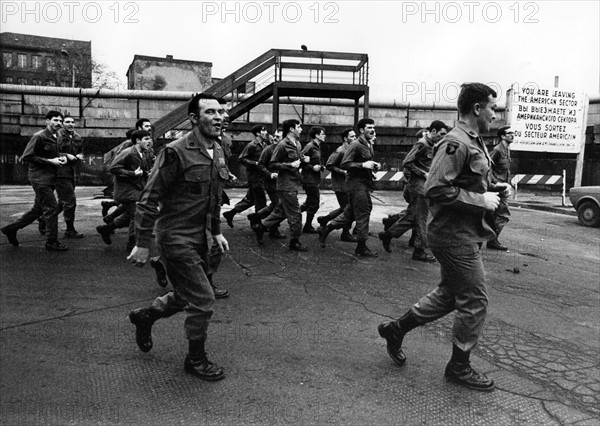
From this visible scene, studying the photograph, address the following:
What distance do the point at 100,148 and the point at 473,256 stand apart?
18.2 metres

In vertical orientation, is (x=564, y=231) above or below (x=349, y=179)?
below

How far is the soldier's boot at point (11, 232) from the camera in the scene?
25.0 feet

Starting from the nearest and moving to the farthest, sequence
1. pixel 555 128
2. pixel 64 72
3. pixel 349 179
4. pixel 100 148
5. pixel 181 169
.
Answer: pixel 181 169 → pixel 349 179 → pixel 555 128 → pixel 100 148 → pixel 64 72

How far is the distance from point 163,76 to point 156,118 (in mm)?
21976

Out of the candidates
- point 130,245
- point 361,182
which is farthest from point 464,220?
point 130,245

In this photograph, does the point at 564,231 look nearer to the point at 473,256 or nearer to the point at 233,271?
the point at 233,271

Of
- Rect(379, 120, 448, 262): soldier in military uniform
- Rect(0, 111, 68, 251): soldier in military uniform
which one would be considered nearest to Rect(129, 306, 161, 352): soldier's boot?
Rect(0, 111, 68, 251): soldier in military uniform

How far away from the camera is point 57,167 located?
783cm

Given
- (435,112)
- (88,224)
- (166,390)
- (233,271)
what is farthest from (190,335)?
(435,112)

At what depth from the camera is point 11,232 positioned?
7.63 metres

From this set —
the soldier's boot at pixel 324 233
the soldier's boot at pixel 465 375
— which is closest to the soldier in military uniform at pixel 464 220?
the soldier's boot at pixel 465 375

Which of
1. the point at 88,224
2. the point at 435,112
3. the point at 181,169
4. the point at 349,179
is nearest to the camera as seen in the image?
the point at 181,169

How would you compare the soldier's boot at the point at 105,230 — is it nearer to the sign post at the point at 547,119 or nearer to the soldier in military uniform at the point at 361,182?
the soldier in military uniform at the point at 361,182

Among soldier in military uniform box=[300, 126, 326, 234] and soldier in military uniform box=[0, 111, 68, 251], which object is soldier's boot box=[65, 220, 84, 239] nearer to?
soldier in military uniform box=[0, 111, 68, 251]
